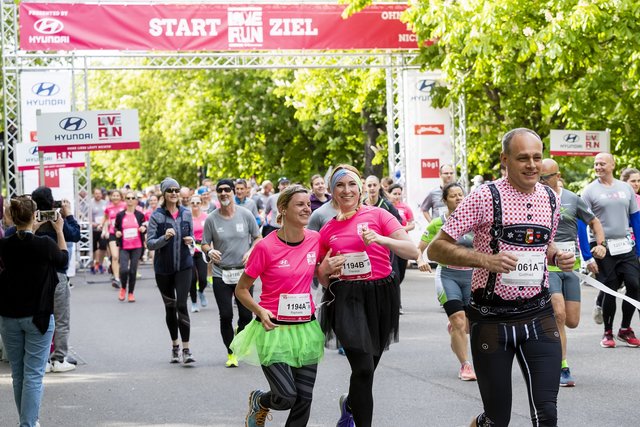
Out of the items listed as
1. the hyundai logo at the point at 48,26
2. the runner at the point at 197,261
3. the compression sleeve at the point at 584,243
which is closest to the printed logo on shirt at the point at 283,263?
the compression sleeve at the point at 584,243

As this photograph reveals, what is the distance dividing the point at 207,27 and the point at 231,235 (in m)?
13.1

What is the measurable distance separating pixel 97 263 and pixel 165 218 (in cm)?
1657

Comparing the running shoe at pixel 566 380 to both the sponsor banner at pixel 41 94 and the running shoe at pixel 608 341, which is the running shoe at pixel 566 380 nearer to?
the running shoe at pixel 608 341

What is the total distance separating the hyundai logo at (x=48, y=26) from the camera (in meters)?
23.1

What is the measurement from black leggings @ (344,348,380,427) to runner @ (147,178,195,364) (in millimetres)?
4883

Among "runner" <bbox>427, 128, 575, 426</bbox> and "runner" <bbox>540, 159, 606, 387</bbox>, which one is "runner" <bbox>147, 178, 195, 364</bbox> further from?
"runner" <bbox>427, 128, 575, 426</bbox>

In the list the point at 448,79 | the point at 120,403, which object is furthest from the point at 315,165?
the point at 120,403

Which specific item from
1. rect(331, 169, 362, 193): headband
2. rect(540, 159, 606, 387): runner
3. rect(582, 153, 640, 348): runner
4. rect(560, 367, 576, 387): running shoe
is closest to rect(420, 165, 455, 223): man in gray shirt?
rect(582, 153, 640, 348): runner

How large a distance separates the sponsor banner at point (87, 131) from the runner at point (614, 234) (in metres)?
6.55

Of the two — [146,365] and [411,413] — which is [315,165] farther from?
[411,413]

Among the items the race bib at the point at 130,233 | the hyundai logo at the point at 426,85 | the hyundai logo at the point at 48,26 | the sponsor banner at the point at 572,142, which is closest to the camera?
the race bib at the point at 130,233

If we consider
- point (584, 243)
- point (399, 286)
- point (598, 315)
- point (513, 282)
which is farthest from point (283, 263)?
point (598, 315)

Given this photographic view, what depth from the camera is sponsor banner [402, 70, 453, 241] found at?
25.4 meters

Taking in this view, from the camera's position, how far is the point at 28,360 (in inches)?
302
